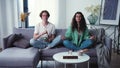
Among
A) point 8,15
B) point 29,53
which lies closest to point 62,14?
point 8,15

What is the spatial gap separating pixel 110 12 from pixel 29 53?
234 centimetres

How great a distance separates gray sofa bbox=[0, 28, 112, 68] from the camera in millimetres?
2945

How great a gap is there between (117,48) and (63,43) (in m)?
1.68

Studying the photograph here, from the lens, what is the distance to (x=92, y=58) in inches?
132

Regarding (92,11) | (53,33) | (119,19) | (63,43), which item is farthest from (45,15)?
(119,19)

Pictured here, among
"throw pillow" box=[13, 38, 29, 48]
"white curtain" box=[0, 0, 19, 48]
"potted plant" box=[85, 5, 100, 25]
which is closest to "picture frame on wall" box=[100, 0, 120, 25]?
"potted plant" box=[85, 5, 100, 25]

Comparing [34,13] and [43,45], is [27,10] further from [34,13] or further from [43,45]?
[43,45]

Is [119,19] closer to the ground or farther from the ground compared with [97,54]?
farther from the ground

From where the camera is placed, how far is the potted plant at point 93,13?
4535 mm

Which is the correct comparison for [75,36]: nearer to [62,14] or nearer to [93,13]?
[93,13]

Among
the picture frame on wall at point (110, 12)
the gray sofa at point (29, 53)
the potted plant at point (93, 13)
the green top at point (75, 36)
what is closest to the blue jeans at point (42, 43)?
the gray sofa at point (29, 53)

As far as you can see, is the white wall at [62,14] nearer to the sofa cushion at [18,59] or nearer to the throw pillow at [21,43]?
the throw pillow at [21,43]

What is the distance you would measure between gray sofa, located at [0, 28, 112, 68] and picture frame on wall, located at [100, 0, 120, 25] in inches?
36.4

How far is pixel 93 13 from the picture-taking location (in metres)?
4.61
